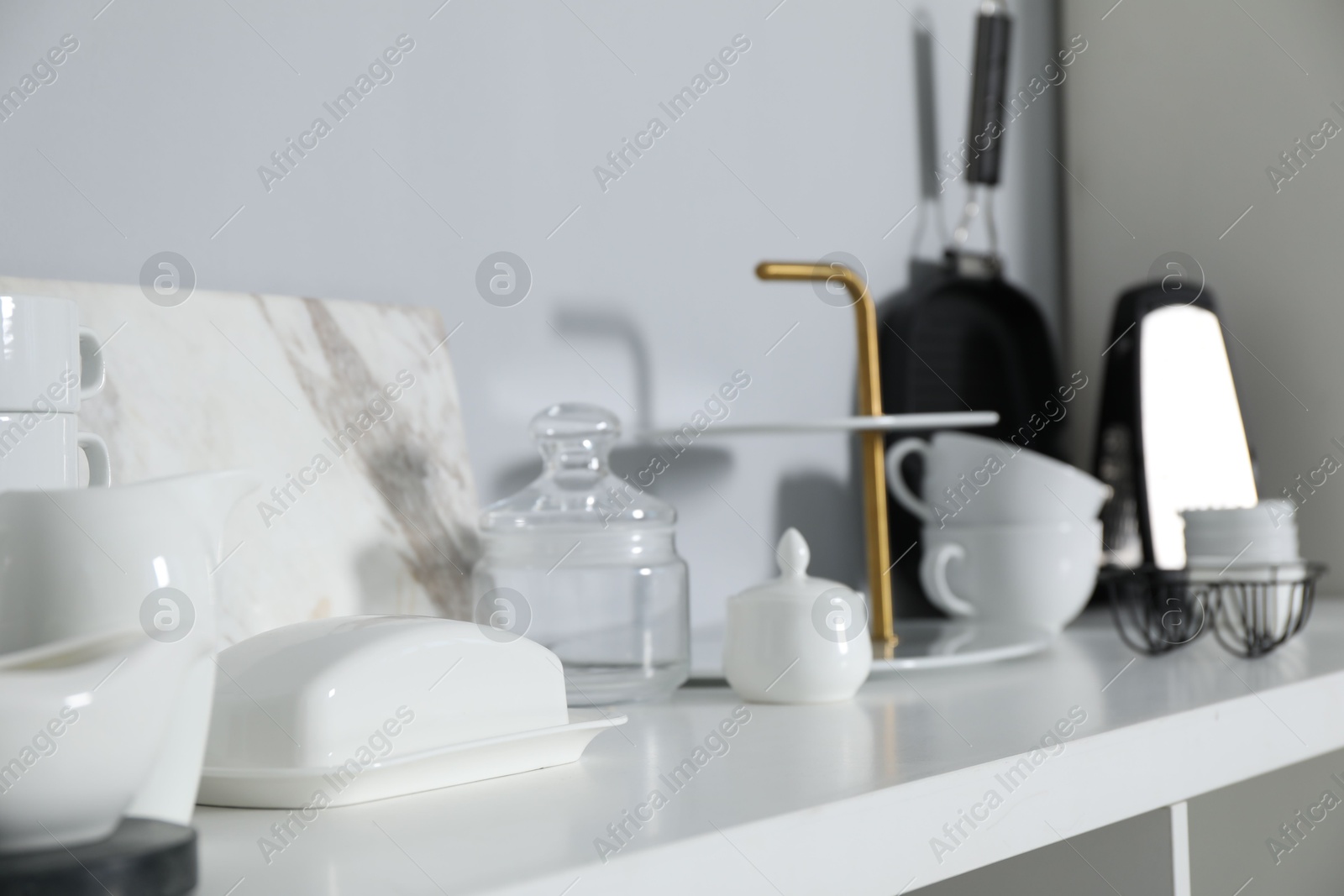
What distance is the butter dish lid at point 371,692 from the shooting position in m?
0.48

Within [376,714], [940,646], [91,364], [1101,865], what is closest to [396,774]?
[376,714]

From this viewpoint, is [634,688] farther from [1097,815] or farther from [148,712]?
[148,712]

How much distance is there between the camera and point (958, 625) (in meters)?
1.08

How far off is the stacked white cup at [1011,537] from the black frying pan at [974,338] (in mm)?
120

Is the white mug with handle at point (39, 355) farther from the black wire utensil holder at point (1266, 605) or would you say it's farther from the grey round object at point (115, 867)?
the black wire utensil holder at point (1266, 605)

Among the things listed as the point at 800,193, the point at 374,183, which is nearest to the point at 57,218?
the point at 374,183

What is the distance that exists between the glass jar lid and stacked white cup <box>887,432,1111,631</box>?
371 mm

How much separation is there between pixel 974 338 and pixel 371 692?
950 mm

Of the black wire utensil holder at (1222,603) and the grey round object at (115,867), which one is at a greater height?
the grey round object at (115,867)

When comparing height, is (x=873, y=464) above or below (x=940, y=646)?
above

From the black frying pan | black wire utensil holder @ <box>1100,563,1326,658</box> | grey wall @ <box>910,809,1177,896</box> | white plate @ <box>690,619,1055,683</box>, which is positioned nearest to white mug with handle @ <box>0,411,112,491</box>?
white plate @ <box>690,619,1055,683</box>

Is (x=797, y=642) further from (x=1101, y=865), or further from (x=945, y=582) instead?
(x=945, y=582)

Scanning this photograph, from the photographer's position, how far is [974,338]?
1.31 m

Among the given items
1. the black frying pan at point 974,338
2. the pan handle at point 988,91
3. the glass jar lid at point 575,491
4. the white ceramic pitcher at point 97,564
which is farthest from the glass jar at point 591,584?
the pan handle at point 988,91
